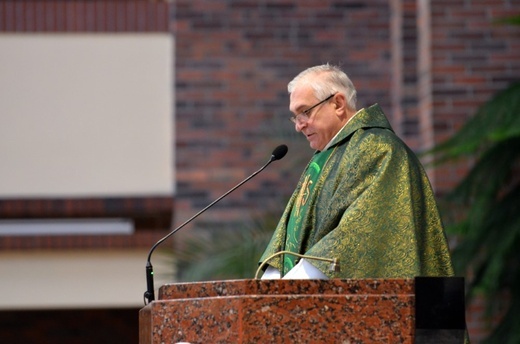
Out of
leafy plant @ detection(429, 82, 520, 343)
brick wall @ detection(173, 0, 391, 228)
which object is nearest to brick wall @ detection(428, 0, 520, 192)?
brick wall @ detection(173, 0, 391, 228)

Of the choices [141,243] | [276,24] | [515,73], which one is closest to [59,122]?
[141,243]

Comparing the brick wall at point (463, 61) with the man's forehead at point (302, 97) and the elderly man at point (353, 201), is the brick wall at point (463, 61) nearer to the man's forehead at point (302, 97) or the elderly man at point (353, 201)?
the elderly man at point (353, 201)

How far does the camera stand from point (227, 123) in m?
11.3

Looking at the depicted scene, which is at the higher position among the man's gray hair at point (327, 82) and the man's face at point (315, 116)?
the man's gray hair at point (327, 82)

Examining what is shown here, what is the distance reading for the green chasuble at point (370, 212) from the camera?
17.5 feet

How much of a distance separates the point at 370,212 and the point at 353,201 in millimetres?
107

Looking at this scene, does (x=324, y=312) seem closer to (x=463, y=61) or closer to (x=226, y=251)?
(x=226, y=251)

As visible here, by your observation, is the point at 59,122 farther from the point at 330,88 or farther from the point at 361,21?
the point at 330,88

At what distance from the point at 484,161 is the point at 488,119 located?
32cm

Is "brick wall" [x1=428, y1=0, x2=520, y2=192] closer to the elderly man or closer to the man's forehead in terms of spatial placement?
the elderly man

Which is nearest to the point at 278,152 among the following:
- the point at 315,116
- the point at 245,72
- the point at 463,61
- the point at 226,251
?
the point at 315,116

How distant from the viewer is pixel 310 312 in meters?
4.68

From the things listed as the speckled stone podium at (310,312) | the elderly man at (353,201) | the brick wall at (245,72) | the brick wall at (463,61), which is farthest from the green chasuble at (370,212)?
the brick wall at (245,72)

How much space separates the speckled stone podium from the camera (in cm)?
465
